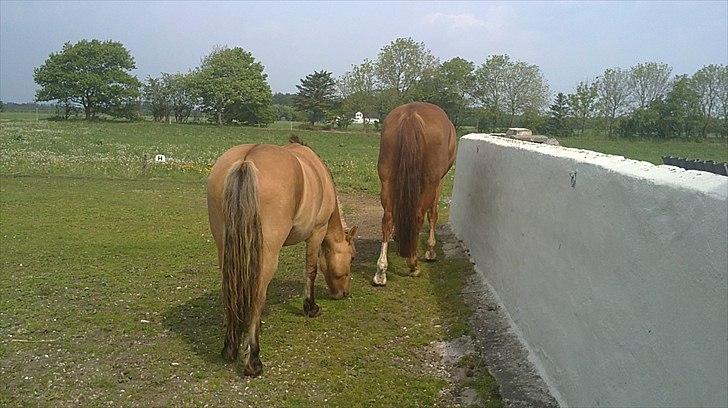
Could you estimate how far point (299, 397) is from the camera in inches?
169

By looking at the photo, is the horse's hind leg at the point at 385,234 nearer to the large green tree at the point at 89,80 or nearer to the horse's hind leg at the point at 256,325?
the horse's hind leg at the point at 256,325

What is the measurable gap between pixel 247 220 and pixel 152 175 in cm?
1486

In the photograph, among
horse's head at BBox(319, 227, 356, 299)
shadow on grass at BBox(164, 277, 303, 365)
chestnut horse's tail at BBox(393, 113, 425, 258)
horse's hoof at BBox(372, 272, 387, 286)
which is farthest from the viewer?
horse's hoof at BBox(372, 272, 387, 286)

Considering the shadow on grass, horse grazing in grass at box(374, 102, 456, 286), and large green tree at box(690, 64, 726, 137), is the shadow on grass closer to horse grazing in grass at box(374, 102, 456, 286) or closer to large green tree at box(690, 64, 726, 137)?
horse grazing in grass at box(374, 102, 456, 286)

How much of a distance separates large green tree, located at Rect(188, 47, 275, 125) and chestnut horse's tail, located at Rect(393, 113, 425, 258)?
60.3 meters

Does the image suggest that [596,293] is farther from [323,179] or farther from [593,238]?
[323,179]

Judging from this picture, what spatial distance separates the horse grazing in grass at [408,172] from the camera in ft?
23.0

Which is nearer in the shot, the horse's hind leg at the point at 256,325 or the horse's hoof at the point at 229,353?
the horse's hind leg at the point at 256,325

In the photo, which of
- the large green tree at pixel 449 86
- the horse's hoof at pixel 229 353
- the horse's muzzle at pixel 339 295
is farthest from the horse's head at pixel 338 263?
the large green tree at pixel 449 86

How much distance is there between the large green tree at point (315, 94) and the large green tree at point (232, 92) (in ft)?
20.8

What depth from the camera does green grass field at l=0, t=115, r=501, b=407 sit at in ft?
14.2

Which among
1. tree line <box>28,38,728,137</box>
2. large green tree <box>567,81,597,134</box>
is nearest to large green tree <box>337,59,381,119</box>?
tree line <box>28,38,728,137</box>

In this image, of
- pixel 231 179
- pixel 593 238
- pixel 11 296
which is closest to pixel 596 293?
pixel 593 238

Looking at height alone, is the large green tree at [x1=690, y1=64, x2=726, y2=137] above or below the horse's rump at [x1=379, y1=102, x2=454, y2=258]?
above
